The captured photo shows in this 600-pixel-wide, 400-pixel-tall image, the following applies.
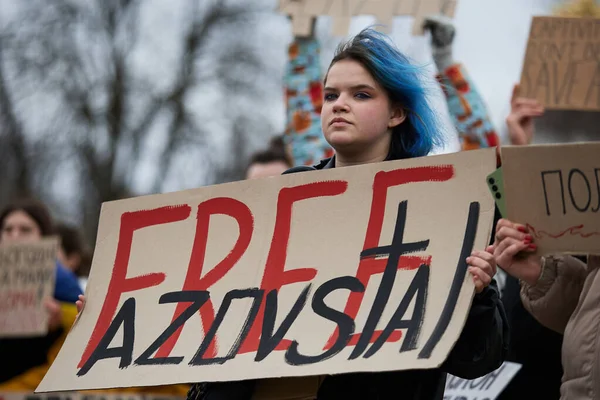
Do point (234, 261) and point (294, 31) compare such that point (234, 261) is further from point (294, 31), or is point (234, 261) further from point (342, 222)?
point (294, 31)

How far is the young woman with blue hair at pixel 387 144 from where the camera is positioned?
2.45 m

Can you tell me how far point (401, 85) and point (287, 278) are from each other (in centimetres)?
56

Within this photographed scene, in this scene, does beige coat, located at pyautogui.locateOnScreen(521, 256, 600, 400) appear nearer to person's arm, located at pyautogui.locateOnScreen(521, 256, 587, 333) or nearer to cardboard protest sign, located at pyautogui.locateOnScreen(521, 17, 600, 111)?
person's arm, located at pyautogui.locateOnScreen(521, 256, 587, 333)

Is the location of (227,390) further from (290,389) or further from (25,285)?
(25,285)

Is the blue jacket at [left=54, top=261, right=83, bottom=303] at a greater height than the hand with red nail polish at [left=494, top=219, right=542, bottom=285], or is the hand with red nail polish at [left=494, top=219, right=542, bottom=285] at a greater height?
the hand with red nail polish at [left=494, top=219, right=542, bottom=285]

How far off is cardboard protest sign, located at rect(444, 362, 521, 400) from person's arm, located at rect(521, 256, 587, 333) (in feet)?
1.83

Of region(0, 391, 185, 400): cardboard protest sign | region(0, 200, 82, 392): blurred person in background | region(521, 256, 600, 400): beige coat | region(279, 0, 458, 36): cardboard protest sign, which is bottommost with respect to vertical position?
region(0, 391, 185, 400): cardboard protest sign

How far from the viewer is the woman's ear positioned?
2.81 meters

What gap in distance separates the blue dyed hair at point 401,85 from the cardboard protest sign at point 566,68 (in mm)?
1268

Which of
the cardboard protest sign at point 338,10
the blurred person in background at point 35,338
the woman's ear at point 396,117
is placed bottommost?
the blurred person in background at point 35,338

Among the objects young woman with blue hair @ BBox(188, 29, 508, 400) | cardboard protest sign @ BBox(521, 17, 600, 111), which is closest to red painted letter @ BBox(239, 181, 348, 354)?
young woman with blue hair @ BBox(188, 29, 508, 400)

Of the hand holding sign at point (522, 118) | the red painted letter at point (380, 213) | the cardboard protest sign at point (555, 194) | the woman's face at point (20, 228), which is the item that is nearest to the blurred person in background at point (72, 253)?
the woman's face at point (20, 228)

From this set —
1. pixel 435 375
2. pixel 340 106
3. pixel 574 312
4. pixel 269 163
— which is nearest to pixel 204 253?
pixel 340 106

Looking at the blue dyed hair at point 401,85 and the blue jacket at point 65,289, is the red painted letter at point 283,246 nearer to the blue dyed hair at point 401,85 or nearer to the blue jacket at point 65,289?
the blue dyed hair at point 401,85
